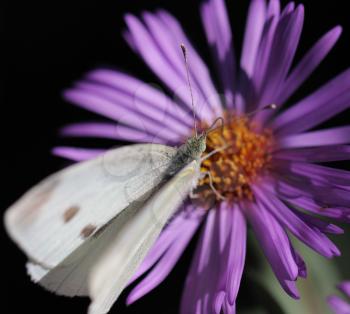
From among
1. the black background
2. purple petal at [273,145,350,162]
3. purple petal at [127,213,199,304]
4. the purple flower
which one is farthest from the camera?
the black background

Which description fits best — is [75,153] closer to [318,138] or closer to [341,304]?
[318,138]

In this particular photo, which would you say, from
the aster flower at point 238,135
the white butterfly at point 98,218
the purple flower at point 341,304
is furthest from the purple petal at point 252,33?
the purple flower at point 341,304

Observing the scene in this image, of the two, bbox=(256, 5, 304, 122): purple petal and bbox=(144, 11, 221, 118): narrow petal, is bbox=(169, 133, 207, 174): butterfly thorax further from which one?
bbox=(144, 11, 221, 118): narrow petal

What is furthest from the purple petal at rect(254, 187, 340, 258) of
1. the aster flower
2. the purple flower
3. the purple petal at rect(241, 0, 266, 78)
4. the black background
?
the black background

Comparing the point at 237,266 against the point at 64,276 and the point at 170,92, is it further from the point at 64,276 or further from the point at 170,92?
the point at 170,92

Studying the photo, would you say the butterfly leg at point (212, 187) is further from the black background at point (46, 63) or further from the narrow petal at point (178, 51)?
the black background at point (46, 63)

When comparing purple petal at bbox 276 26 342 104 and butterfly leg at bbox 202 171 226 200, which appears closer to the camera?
purple petal at bbox 276 26 342 104

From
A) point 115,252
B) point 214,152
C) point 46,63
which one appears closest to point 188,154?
point 214,152
